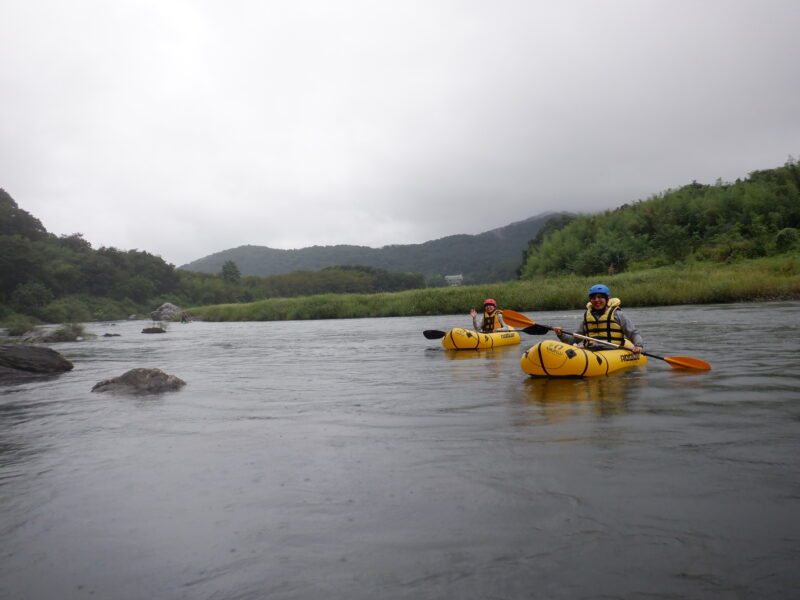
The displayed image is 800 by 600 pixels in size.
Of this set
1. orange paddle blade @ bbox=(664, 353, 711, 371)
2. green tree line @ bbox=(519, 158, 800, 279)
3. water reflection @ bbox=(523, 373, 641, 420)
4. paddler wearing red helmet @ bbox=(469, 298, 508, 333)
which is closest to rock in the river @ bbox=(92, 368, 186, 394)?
water reflection @ bbox=(523, 373, 641, 420)

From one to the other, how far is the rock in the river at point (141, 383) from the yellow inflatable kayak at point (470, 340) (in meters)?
6.11

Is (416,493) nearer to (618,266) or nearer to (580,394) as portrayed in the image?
(580,394)

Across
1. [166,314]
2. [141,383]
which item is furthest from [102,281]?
[141,383]

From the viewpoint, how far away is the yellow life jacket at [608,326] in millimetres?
9014

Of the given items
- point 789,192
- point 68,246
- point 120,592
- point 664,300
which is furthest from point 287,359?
point 68,246

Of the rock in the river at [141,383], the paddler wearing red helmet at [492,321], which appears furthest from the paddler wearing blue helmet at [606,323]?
the rock in the river at [141,383]

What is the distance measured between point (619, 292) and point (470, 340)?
14.4 m

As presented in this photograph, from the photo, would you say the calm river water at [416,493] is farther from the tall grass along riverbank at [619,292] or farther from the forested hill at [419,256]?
the forested hill at [419,256]

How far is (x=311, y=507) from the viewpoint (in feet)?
11.8

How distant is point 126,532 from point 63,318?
2164 inches

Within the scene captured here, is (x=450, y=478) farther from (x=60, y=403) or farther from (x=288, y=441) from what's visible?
(x=60, y=403)

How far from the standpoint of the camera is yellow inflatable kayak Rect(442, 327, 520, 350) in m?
12.7

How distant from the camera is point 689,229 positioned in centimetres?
3484

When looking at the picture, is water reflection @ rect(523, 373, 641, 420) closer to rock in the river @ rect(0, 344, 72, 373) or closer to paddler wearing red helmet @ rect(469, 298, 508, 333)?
paddler wearing red helmet @ rect(469, 298, 508, 333)
